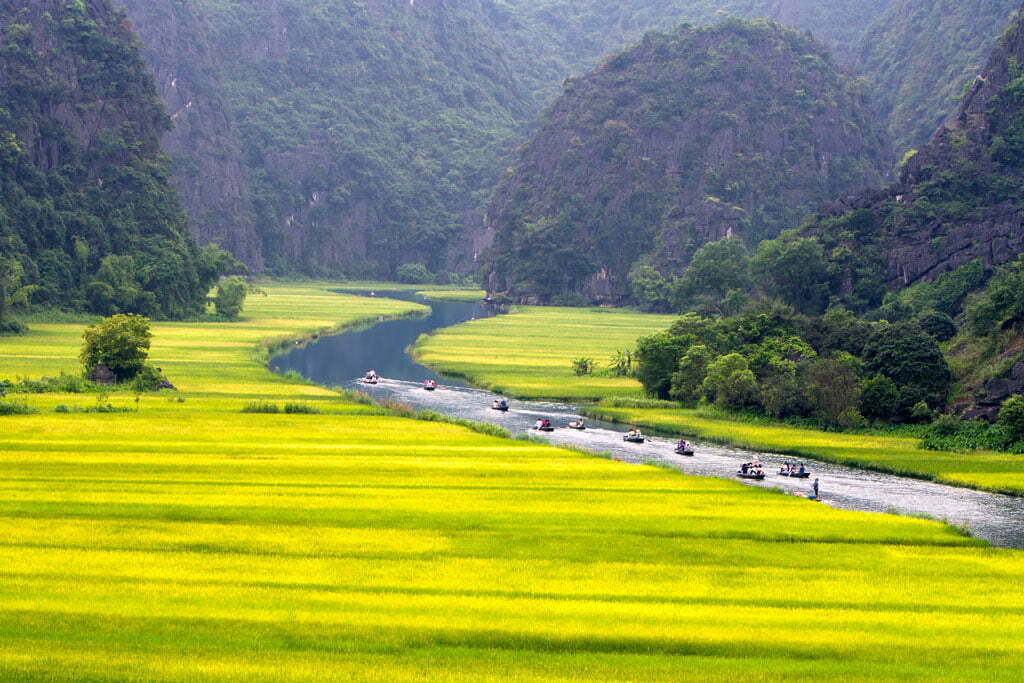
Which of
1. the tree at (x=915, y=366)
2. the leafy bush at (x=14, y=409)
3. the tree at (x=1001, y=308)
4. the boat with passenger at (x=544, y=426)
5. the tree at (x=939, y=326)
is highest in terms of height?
the tree at (x=1001, y=308)

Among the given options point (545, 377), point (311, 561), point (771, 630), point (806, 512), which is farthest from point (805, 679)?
point (545, 377)

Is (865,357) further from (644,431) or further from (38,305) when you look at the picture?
(38,305)

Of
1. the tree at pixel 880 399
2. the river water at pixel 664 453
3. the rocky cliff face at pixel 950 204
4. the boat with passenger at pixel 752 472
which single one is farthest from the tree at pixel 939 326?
the boat with passenger at pixel 752 472

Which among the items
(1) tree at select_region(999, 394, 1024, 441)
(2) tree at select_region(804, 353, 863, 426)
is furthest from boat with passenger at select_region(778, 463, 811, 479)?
(2) tree at select_region(804, 353, 863, 426)

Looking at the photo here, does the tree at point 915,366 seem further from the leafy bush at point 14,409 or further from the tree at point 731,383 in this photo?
the leafy bush at point 14,409

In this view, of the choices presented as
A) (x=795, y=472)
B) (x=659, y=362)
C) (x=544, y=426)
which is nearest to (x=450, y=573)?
(x=795, y=472)

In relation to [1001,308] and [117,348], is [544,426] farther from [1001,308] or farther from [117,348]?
[1001,308]

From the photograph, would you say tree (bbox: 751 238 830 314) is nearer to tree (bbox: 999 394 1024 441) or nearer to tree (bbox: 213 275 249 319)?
tree (bbox: 999 394 1024 441)
